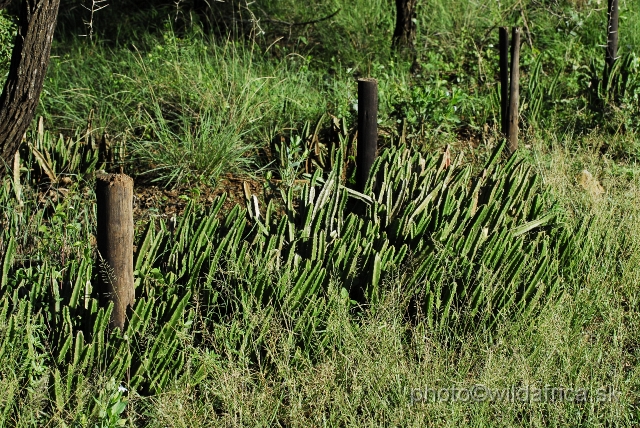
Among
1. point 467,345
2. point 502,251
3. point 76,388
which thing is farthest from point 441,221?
point 76,388

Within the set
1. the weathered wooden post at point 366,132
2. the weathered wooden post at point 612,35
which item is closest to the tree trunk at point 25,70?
the weathered wooden post at point 366,132

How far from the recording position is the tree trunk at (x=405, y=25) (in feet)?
24.2

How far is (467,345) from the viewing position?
147 inches

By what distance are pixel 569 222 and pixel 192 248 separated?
2.28 metres

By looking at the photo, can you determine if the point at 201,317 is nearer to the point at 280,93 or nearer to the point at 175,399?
the point at 175,399

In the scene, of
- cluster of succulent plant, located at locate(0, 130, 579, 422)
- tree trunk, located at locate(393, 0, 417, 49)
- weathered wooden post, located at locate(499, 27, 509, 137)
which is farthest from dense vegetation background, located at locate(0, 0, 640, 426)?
tree trunk, located at locate(393, 0, 417, 49)

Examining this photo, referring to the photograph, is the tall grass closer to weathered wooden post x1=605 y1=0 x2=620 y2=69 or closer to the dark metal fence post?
the dark metal fence post

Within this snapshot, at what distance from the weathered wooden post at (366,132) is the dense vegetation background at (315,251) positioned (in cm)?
9

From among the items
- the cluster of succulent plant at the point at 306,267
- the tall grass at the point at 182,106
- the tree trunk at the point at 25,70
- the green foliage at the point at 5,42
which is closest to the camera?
the cluster of succulent plant at the point at 306,267

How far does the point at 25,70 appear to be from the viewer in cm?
454

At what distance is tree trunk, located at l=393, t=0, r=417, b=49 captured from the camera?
7379 millimetres

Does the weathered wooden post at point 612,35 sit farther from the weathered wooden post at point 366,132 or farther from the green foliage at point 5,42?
the green foliage at point 5,42

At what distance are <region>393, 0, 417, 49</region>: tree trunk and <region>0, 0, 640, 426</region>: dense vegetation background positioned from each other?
0.55m

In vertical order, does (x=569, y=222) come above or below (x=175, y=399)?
above
